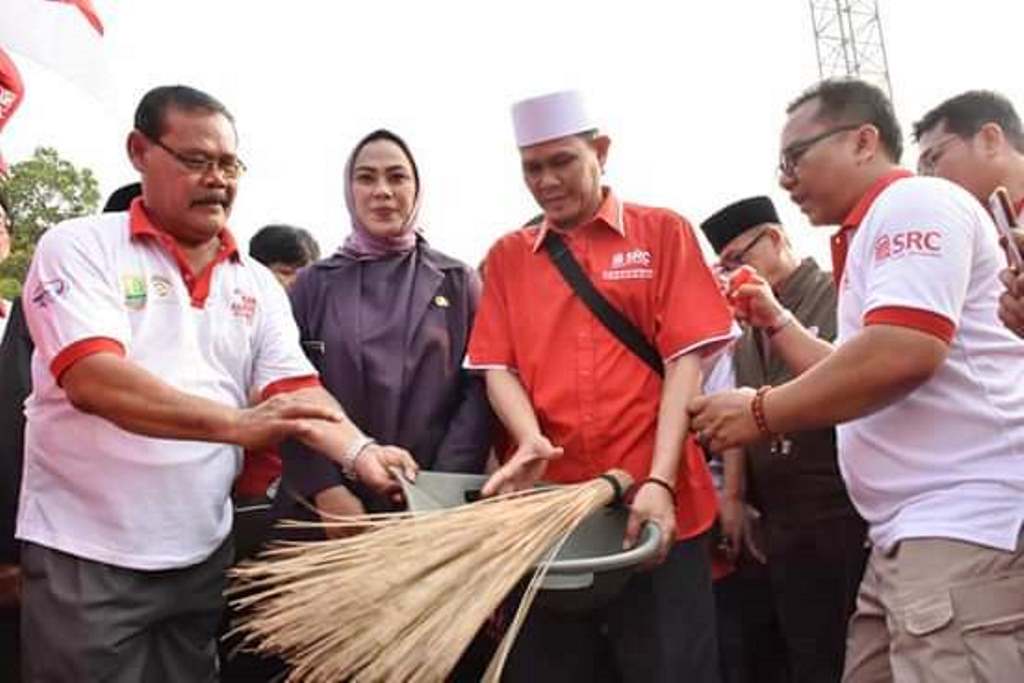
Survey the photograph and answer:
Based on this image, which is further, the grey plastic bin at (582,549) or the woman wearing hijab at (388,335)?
the woman wearing hijab at (388,335)

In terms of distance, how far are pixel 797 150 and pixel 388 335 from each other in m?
1.23

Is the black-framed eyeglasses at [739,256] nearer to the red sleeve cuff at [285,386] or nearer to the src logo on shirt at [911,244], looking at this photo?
the src logo on shirt at [911,244]

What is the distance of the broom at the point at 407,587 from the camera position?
1.79 meters

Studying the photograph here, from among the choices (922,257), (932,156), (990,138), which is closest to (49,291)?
(922,257)

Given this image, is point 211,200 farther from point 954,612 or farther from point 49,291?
point 954,612

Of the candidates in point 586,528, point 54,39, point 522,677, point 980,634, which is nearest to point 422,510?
point 586,528

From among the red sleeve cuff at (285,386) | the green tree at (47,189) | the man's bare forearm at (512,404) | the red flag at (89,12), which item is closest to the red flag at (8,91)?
the red flag at (89,12)

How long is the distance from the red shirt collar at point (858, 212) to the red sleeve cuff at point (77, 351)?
1.68 m

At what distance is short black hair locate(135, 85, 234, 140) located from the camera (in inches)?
93.2

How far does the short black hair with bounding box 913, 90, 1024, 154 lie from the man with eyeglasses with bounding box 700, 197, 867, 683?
679mm

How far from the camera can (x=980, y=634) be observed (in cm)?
181

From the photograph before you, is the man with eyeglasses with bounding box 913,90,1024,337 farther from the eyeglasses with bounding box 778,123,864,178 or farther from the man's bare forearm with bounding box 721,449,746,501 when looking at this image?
the man's bare forearm with bounding box 721,449,746,501

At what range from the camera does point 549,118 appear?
253 centimetres

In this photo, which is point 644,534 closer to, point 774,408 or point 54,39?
point 774,408
